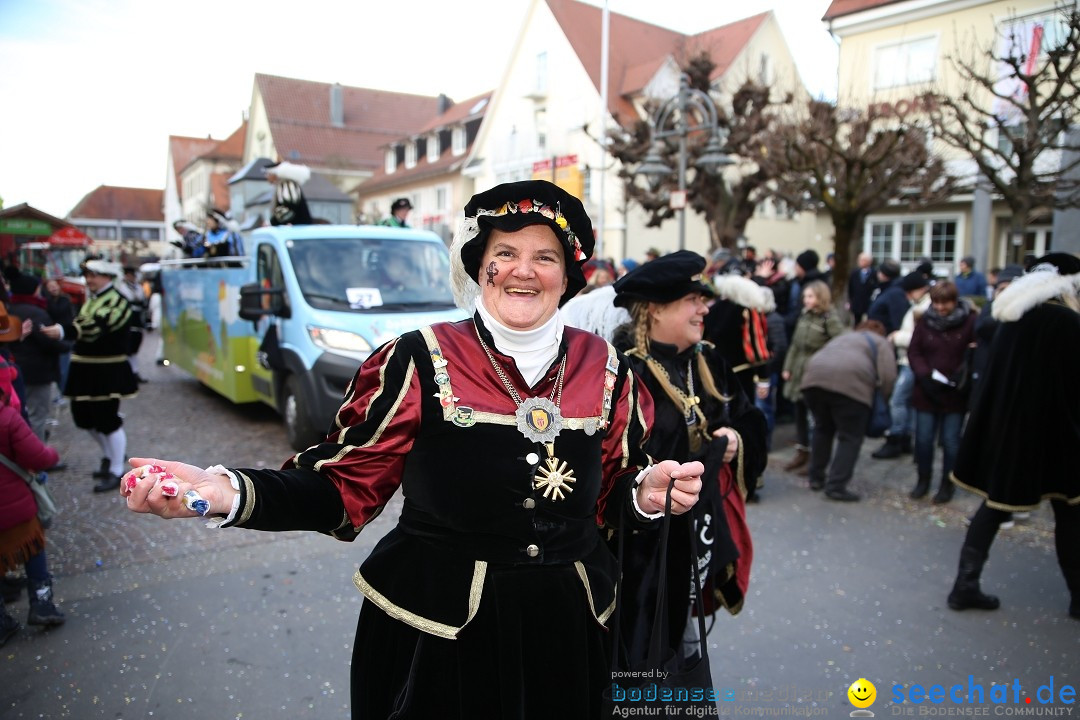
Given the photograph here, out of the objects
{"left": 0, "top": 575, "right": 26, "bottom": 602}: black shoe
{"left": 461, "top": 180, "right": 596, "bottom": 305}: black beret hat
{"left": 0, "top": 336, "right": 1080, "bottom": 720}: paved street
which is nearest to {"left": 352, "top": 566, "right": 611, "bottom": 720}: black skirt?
{"left": 461, "top": 180, "right": 596, "bottom": 305}: black beret hat

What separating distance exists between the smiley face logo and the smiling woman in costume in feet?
6.48

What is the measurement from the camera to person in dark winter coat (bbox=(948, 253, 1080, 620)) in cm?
402

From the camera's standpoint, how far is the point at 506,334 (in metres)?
2.09

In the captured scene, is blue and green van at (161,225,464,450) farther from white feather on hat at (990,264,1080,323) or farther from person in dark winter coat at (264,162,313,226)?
white feather on hat at (990,264,1080,323)

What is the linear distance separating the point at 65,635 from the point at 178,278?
8.52 metres

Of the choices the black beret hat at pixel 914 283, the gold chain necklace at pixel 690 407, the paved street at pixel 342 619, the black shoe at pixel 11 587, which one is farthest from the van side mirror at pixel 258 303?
the black beret hat at pixel 914 283

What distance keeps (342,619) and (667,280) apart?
8.94ft

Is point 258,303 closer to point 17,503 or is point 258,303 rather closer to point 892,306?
point 17,503

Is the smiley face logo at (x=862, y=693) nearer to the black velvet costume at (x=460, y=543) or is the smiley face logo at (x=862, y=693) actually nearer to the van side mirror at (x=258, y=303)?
the black velvet costume at (x=460, y=543)

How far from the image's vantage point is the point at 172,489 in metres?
1.57

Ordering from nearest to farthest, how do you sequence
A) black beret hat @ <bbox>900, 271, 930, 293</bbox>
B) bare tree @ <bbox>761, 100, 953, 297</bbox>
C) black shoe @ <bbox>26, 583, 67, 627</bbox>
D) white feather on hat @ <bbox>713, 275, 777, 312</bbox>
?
black shoe @ <bbox>26, 583, 67, 627</bbox>
white feather on hat @ <bbox>713, 275, 777, 312</bbox>
black beret hat @ <bbox>900, 271, 930, 293</bbox>
bare tree @ <bbox>761, 100, 953, 297</bbox>

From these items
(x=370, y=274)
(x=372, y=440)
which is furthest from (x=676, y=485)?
(x=370, y=274)

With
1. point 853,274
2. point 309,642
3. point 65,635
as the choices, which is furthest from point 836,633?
point 853,274

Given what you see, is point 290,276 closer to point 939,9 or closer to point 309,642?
point 309,642
